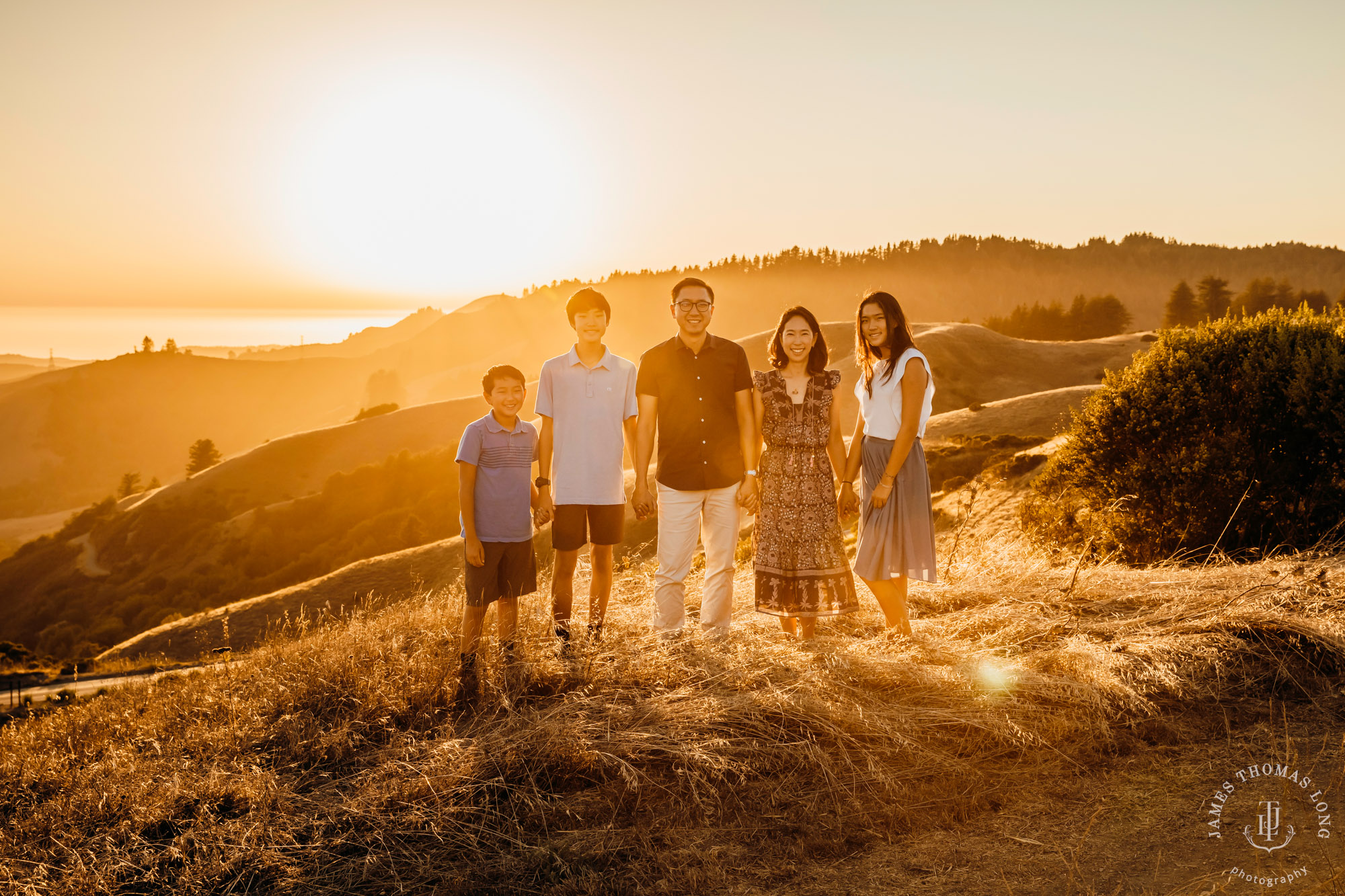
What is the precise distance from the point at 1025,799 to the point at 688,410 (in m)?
2.82

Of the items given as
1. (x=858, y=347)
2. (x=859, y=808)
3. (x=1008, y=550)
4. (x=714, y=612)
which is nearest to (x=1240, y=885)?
(x=859, y=808)

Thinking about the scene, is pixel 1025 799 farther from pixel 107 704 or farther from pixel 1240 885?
pixel 107 704

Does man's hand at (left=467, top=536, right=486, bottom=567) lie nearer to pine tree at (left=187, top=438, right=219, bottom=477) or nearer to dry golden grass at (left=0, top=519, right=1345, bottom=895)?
dry golden grass at (left=0, top=519, right=1345, bottom=895)

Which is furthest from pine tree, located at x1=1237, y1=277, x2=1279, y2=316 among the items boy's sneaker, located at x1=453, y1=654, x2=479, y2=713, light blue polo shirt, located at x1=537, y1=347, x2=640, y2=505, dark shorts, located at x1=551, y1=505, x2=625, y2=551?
boy's sneaker, located at x1=453, y1=654, x2=479, y2=713

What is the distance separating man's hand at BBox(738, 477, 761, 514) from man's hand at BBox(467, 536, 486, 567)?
1.72 m

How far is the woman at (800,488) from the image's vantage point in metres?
5.06

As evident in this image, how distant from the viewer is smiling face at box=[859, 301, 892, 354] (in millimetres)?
4984

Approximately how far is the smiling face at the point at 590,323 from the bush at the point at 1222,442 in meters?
6.01

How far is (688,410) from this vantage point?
16.5ft

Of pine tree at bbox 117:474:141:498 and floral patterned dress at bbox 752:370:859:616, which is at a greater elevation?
floral patterned dress at bbox 752:370:859:616

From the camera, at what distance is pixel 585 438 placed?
16.7ft

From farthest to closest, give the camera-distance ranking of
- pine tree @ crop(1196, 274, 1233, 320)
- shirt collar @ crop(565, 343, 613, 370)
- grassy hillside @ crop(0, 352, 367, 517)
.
Answer: grassy hillside @ crop(0, 352, 367, 517) → pine tree @ crop(1196, 274, 1233, 320) → shirt collar @ crop(565, 343, 613, 370)

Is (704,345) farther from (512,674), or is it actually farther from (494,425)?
(512,674)

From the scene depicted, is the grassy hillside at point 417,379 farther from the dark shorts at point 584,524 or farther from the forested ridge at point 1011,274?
the dark shorts at point 584,524
